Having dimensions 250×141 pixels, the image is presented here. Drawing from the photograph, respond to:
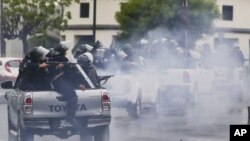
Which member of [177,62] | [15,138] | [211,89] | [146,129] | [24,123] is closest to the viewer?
[24,123]

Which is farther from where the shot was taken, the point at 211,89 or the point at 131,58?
the point at 211,89

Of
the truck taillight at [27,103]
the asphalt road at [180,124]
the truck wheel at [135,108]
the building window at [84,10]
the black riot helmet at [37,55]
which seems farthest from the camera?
the building window at [84,10]

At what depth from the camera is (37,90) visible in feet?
47.5

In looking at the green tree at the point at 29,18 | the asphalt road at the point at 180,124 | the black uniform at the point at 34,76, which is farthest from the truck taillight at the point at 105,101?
the green tree at the point at 29,18

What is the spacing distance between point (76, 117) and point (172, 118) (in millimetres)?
9064

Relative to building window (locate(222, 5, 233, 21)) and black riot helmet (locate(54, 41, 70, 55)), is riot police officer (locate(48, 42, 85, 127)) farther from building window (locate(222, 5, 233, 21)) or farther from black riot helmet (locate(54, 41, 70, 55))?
building window (locate(222, 5, 233, 21))

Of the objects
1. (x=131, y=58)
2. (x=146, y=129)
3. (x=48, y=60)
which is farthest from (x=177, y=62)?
(x=48, y=60)

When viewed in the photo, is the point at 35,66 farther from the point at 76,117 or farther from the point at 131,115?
the point at 131,115

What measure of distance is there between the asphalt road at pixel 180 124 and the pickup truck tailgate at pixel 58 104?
1.46 metres

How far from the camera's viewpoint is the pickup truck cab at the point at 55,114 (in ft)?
46.5

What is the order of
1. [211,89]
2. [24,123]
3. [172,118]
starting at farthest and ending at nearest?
[211,89] < [172,118] < [24,123]

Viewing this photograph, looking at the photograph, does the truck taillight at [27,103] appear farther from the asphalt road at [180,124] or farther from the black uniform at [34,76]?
the asphalt road at [180,124]

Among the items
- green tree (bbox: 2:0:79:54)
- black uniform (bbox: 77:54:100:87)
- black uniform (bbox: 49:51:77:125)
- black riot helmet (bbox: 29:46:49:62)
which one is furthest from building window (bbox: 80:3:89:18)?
black riot helmet (bbox: 29:46:49:62)

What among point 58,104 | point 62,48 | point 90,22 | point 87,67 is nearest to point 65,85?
point 58,104
